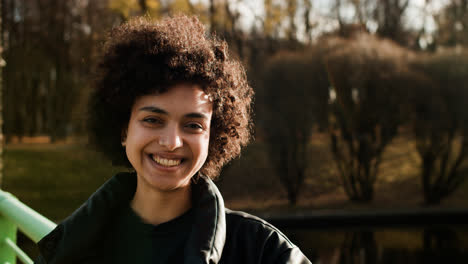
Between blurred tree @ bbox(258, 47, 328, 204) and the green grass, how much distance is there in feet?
12.6

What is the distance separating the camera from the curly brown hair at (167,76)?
153cm

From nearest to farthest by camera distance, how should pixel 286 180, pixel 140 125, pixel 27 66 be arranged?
1. pixel 140 125
2. pixel 286 180
3. pixel 27 66

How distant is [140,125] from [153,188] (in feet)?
0.69

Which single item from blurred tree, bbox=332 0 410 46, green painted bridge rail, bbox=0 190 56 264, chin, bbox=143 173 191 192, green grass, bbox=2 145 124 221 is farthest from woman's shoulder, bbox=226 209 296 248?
blurred tree, bbox=332 0 410 46

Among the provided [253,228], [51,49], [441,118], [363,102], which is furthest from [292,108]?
[51,49]

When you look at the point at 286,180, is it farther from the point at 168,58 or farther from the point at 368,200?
the point at 168,58

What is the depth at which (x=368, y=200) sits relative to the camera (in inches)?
441

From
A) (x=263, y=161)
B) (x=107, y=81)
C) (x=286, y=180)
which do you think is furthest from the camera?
(x=263, y=161)

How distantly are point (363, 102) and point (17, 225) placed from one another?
9.84 meters

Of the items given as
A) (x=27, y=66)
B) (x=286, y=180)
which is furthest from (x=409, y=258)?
(x=27, y=66)

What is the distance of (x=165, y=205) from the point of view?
1549mm

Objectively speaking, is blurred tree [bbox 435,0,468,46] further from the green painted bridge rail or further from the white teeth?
the white teeth

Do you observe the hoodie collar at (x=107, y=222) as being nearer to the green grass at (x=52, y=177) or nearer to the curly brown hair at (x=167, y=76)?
the curly brown hair at (x=167, y=76)

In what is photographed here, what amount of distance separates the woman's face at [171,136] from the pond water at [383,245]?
5999 millimetres
